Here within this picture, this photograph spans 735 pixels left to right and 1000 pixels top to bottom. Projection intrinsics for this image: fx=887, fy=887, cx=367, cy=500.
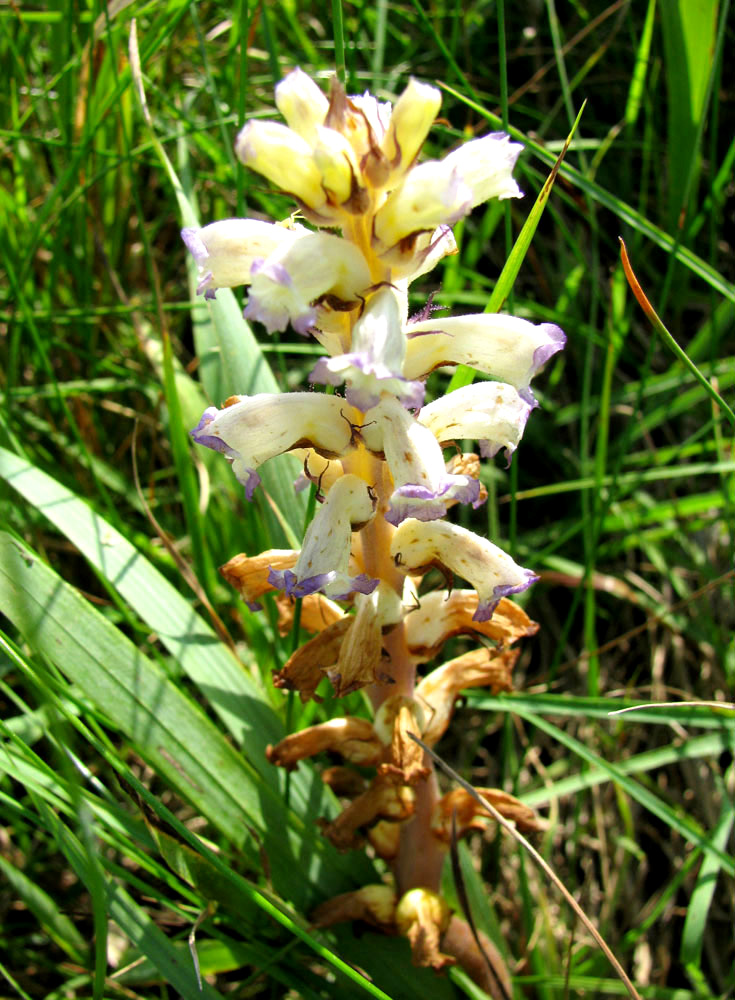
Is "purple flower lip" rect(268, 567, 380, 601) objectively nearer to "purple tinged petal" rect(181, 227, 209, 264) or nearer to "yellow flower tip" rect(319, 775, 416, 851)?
"yellow flower tip" rect(319, 775, 416, 851)

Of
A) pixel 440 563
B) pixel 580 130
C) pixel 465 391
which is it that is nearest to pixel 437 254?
pixel 465 391

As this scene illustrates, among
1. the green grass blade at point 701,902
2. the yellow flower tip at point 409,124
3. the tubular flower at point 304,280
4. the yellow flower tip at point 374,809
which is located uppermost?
the yellow flower tip at point 409,124

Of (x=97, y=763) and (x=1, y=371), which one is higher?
(x=1, y=371)

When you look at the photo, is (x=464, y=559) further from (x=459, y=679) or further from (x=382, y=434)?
(x=459, y=679)

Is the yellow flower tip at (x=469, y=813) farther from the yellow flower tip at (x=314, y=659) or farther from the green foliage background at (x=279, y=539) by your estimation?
the yellow flower tip at (x=314, y=659)

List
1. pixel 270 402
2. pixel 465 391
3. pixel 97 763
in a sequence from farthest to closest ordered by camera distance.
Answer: pixel 97 763
pixel 465 391
pixel 270 402

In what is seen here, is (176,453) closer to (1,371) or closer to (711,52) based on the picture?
(1,371)

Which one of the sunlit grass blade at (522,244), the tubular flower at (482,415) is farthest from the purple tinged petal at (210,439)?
the sunlit grass blade at (522,244)
